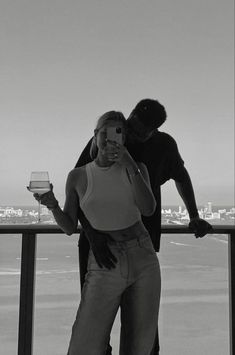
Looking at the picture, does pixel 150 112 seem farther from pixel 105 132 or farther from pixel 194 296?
pixel 194 296

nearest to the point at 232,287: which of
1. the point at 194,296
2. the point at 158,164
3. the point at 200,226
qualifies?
the point at 194,296

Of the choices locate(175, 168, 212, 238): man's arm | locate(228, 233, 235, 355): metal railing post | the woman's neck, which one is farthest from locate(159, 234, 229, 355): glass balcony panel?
the woman's neck

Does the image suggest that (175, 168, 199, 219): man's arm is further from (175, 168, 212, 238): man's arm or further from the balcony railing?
the balcony railing

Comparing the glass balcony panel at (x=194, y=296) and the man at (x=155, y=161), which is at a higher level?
the man at (x=155, y=161)

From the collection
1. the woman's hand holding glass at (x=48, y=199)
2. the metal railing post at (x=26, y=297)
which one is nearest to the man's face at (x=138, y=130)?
the woman's hand holding glass at (x=48, y=199)

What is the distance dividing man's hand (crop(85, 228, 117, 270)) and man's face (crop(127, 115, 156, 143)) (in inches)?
19.2

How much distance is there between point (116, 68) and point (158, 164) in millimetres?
5174

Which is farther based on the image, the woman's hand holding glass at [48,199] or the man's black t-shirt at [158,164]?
the man's black t-shirt at [158,164]

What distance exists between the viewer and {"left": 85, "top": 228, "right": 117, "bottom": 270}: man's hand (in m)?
1.25

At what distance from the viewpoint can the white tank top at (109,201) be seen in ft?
4.25

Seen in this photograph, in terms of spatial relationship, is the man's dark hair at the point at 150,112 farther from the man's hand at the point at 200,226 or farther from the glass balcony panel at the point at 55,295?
the glass balcony panel at the point at 55,295

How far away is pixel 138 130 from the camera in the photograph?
1.61 meters

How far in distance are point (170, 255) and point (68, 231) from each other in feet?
2.80

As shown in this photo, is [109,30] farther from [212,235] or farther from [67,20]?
[212,235]
